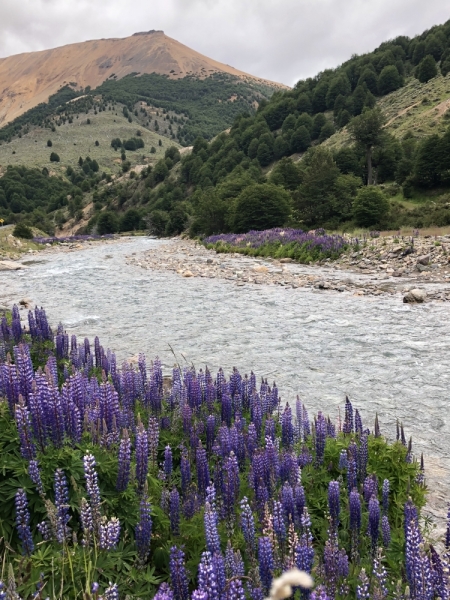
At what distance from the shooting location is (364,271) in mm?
21625

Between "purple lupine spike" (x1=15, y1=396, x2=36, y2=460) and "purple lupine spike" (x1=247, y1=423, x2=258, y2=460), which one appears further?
"purple lupine spike" (x1=247, y1=423, x2=258, y2=460)

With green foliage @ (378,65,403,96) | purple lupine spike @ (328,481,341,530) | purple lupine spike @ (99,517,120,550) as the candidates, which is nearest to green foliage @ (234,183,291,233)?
purple lupine spike @ (328,481,341,530)

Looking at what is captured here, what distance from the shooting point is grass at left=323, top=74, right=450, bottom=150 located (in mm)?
73569

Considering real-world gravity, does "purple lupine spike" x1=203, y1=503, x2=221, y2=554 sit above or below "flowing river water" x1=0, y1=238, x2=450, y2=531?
above

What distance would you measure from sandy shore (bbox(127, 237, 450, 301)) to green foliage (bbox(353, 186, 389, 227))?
9.66m

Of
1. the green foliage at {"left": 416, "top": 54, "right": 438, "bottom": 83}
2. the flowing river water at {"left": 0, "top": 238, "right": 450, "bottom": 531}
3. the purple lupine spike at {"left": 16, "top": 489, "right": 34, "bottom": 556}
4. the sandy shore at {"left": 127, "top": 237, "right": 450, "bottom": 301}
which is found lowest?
the flowing river water at {"left": 0, "top": 238, "right": 450, "bottom": 531}

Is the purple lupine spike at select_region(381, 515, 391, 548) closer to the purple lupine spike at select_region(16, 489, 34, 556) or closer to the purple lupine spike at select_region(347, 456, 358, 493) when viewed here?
the purple lupine spike at select_region(347, 456, 358, 493)

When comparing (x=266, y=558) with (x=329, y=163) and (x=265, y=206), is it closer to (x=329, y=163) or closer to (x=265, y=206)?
(x=329, y=163)

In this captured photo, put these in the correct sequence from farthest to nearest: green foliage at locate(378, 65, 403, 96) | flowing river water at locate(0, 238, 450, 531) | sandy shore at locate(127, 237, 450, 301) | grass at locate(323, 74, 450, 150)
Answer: green foliage at locate(378, 65, 403, 96) → grass at locate(323, 74, 450, 150) → sandy shore at locate(127, 237, 450, 301) → flowing river water at locate(0, 238, 450, 531)

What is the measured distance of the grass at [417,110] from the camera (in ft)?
241

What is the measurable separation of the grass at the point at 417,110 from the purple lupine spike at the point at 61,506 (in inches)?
2932

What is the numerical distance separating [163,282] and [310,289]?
7.41m

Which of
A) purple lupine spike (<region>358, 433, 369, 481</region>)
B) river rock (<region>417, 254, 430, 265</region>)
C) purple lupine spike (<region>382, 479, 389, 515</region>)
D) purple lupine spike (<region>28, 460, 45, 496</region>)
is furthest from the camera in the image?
river rock (<region>417, 254, 430, 265</region>)

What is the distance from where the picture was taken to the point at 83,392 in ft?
15.6
